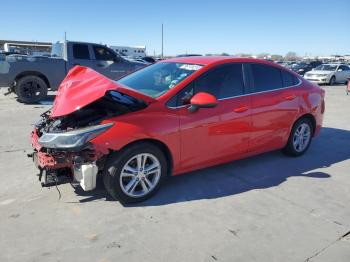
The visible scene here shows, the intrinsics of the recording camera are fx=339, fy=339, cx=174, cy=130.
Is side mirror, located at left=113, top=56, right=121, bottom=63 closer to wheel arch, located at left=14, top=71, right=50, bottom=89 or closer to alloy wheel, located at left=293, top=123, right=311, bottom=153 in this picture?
wheel arch, located at left=14, top=71, right=50, bottom=89

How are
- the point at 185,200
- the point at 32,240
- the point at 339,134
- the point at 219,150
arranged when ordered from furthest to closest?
the point at 339,134, the point at 219,150, the point at 185,200, the point at 32,240

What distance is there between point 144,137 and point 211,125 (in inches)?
37.4

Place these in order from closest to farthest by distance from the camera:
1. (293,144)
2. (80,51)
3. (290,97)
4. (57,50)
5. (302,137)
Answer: (290,97)
(293,144)
(302,137)
(80,51)
(57,50)

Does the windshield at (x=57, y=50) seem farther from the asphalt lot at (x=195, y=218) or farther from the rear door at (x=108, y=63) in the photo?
the asphalt lot at (x=195, y=218)

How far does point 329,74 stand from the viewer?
2262cm

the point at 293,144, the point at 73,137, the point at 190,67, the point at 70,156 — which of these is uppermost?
the point at 190,67

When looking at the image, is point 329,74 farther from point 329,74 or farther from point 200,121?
point 200,121

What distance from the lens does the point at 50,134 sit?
361 centimetres

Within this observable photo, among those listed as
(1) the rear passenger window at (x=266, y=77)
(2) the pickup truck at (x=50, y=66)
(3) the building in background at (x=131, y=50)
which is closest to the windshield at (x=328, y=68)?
(2) the pickup truck at (x=50, y=66)

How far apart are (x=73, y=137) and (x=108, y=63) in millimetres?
9071

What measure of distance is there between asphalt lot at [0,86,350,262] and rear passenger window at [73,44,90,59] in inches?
275

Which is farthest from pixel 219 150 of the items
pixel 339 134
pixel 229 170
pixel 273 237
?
pixel 339 134

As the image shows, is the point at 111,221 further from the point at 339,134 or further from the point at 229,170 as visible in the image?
the point at 339,134

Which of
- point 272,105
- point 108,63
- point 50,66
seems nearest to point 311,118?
point 272,105
